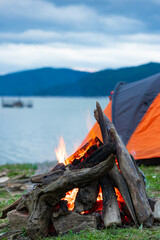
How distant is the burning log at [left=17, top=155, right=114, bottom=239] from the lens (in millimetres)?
5410

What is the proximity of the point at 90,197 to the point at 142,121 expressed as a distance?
23.9 feet

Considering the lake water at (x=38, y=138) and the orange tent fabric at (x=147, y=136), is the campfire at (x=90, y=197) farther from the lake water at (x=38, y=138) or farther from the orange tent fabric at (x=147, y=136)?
the orange tent fabric at (x=147, y=136)

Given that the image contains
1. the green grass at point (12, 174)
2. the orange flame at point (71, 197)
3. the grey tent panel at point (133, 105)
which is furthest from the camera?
the grey tent panel at point (133, 105)

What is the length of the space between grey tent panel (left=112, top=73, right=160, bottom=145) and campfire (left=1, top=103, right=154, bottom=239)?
6.52m

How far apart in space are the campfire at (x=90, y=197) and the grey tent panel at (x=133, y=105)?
6523mm

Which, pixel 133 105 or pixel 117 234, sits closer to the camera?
pixel 117 234

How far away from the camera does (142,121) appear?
12.5 m

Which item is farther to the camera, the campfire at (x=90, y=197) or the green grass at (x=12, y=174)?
the green grass at (x=12, y=174)

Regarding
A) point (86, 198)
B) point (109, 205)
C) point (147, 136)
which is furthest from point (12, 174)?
point (109, 205)

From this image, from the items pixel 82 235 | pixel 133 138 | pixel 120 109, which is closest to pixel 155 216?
pixel 82 235

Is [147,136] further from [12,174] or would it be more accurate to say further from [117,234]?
[117,234]

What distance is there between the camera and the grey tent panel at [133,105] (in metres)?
12.5

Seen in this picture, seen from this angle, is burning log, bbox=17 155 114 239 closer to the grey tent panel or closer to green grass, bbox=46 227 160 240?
green grass, bbox=46 227 160 240

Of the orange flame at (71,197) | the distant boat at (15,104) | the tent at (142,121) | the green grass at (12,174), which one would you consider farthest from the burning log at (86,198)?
the distant boat at (15,104)
